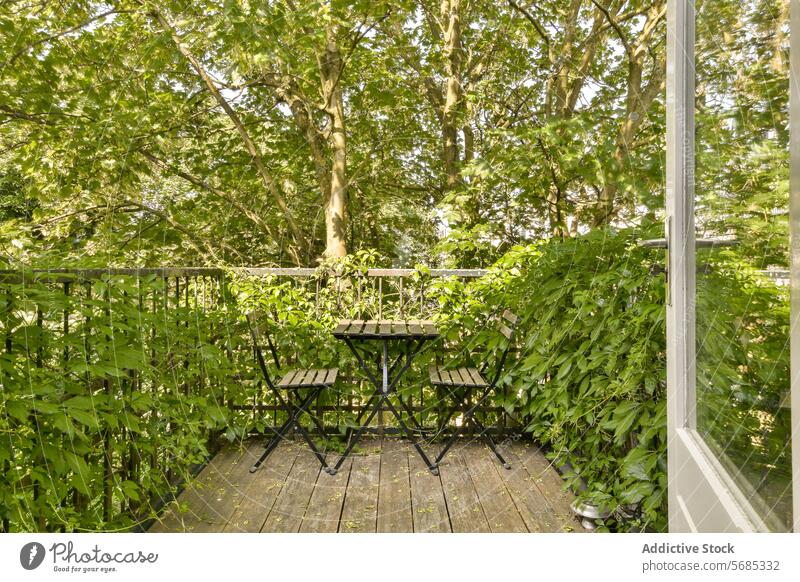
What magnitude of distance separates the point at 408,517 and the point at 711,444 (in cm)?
106

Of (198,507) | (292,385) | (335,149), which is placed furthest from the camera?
(335,149)

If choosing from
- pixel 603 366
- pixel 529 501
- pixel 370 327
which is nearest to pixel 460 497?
pixel 529 501

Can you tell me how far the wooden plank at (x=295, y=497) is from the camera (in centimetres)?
156

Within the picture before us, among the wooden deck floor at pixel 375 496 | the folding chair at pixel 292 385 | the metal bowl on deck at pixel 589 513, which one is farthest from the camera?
the folding chair at pixel 292 385

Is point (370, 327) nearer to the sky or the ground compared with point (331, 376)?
nearer to the sky

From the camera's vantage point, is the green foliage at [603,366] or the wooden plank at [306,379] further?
the wooden plank at [306,379]

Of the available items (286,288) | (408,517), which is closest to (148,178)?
(286,288)

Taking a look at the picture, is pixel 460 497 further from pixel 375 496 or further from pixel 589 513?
pixel 589 513

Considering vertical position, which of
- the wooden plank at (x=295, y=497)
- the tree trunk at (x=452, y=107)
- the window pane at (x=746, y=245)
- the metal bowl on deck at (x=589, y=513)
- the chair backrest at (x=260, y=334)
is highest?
the tree trunk at (x=452, y=107)

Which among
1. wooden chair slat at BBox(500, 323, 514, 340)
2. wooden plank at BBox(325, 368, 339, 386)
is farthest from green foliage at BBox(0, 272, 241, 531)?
wooden chair slat at BBox(500, 323, 514, 340)

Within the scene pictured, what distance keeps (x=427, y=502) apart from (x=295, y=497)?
44 centimetres

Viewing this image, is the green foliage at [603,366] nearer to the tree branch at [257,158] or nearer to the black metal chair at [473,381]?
the black metal chair at [473,381]

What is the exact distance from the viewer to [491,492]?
5.76ft

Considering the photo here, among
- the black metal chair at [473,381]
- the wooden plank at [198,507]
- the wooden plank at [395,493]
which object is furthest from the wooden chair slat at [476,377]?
the wooden plank at [198,507]
